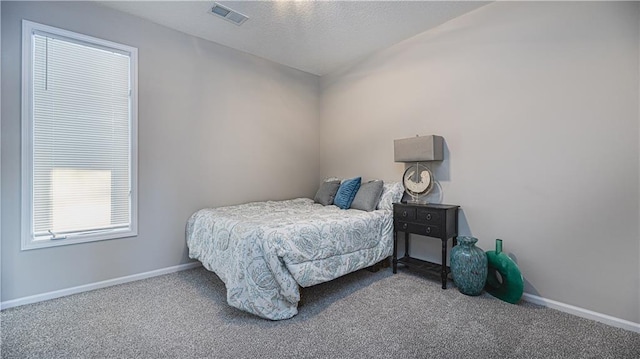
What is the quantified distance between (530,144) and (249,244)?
97.7 inches

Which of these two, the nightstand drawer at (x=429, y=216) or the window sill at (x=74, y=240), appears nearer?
the window sill at (x=74, y=240)

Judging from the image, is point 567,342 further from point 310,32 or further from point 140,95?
point 140,95

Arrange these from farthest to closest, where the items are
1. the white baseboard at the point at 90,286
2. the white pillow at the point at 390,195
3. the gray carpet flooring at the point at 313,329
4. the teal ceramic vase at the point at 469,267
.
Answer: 1. the white pillow at the point at 390,195
2. the teal ceramic vase at the point at 469,267
3. the white baseboard at the point at 90,286
4. the gray carpet flooring at the point at 313,329

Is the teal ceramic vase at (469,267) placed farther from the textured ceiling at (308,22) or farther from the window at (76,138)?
the window at (76,138)

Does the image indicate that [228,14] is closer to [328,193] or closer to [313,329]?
[328,193]

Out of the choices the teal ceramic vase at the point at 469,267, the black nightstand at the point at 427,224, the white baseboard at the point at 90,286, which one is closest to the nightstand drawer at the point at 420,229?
the black nightstand at the point at 427,224

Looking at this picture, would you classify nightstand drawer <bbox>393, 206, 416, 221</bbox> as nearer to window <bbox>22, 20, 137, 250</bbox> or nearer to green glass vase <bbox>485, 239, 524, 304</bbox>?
green glass vase <bbox>485, 239, 524, 304</bbox>

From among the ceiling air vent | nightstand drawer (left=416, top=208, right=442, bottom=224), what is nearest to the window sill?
the ceiling air vent

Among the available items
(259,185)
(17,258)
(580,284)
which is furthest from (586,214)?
(17,258)

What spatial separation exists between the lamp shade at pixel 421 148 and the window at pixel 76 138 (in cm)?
283

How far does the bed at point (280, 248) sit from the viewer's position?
2.03m

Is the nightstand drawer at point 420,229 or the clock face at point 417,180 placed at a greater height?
the clock face at point 417,180

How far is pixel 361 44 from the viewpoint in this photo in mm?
3408

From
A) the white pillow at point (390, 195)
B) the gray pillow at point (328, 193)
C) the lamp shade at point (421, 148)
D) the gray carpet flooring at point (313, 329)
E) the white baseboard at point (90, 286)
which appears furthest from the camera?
the gray pillow at point (328, 193)
